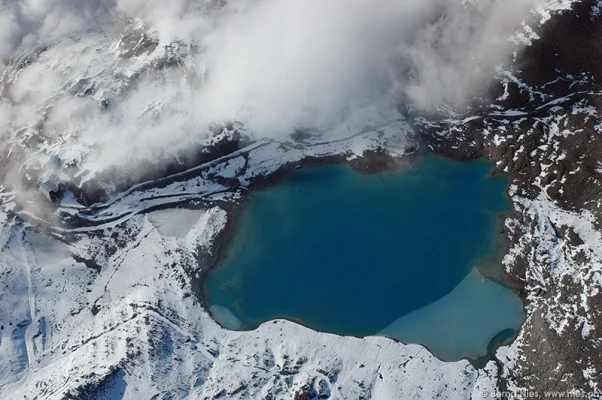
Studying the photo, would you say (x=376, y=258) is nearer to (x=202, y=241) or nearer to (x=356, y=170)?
(x=356, y=170)

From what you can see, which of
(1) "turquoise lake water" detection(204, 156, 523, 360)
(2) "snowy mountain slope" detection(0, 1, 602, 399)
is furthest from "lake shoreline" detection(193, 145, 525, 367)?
(1) "turquoise lake water" detection(204, 156, 523, 360)

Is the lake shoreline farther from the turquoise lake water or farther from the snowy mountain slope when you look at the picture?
the turquoise lake water

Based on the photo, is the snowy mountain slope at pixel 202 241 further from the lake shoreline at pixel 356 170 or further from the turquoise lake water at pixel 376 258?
the turquoise lake water at pixel 376 258

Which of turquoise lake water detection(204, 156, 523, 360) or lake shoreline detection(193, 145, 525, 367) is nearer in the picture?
turquoise lake water detection(204, 156, 523, 360)

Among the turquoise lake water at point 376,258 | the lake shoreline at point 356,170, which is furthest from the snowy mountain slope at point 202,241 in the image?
the turquoise lake water at point 376,258

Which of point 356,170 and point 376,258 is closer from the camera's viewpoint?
point 376,258

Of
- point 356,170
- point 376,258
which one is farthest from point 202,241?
point 356,170

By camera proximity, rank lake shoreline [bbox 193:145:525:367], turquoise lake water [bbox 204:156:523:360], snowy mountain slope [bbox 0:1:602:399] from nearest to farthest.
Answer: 1. snowy mountain slope [bbox 0:1:602:399]
2. turquoise lake water [bbox 204:156:523:360]
3. lake shoreline [bbox 193:145:525:367]

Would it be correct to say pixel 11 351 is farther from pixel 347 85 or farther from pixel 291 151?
pixel 347 85
